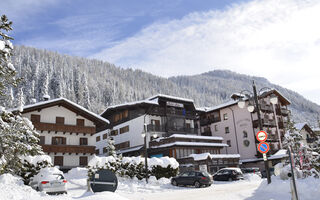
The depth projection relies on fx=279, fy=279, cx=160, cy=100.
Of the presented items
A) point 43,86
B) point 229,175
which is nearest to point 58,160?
point 229,175

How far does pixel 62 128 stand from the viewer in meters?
35.9

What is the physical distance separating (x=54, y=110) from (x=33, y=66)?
114 metres

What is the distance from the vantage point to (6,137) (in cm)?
1633

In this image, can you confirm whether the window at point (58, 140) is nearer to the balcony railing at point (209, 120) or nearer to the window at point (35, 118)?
the window at point (35, 118)

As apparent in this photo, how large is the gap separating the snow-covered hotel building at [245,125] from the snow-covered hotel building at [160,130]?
25.5ft

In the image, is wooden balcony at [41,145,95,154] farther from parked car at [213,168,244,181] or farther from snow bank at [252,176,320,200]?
snow bank at [252,176,320,200]

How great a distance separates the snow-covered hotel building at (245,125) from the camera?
167 ft

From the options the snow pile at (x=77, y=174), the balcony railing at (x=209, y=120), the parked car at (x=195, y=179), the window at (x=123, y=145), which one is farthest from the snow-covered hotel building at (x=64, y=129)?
the balcony railing at (x=209, y=120)

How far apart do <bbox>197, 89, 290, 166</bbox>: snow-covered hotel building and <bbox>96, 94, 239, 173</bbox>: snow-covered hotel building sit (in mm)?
7785

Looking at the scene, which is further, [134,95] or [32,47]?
[32,47]

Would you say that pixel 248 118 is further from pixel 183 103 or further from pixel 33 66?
pixel 33 66

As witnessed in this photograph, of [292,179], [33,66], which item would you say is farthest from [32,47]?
[292,179]

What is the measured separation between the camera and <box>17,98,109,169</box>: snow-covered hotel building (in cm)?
3475

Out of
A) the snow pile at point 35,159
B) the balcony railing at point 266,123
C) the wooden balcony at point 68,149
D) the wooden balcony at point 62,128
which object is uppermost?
the balcony railing at point 266,123
